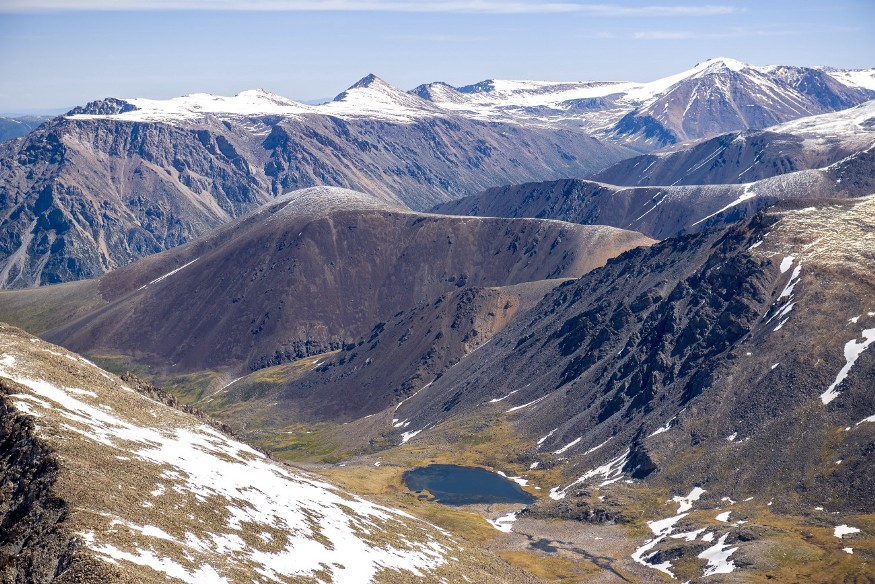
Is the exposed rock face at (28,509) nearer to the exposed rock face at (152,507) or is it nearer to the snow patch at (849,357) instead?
the exposed rock face at (152,507)

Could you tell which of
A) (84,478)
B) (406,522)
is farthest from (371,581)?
(406,522)

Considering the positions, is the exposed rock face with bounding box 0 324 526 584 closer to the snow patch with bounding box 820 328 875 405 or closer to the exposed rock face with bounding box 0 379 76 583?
the exposed rock face with bounding box 0 379 76 583

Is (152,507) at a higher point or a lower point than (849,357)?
higher

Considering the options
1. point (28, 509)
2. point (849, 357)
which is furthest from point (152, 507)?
point (849, 357)

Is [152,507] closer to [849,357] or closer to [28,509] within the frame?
[28,509]

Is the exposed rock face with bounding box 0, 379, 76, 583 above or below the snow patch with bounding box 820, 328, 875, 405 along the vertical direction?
above

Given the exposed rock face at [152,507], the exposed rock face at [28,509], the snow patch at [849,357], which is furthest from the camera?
the snow patch at [849,357]

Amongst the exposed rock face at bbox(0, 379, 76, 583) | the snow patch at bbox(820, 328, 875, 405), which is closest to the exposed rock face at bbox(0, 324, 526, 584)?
the exposed rock face at bbox(0, 379, 76, 583)

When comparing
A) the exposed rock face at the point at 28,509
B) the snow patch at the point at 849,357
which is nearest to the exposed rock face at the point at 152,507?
the exposed rock face at the point at 28,509
